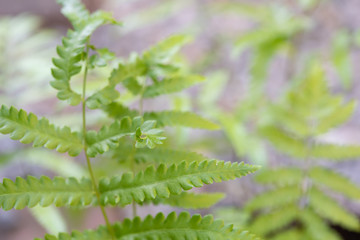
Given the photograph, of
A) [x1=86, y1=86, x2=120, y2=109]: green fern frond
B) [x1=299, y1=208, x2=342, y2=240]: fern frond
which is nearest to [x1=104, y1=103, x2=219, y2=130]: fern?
[x1=86, y1=86, x2=120, y2=109]: green fern frond

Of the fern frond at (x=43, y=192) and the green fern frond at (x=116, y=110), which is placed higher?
the green fern frond at (x=116, y=110)

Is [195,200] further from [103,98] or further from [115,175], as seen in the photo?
[103,98]

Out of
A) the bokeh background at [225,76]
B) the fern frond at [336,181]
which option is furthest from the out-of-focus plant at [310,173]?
the bokeh background at [225,76]

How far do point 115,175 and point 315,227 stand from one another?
930 mm

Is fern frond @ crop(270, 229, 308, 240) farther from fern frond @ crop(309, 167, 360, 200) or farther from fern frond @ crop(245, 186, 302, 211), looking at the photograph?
fern frond @ crop(309, 167, 360, 200)

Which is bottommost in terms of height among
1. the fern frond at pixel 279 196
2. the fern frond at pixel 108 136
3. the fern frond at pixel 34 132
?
the fern frond at pixel 279 196

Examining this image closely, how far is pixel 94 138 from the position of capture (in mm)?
891

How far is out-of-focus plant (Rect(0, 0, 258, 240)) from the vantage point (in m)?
0.79

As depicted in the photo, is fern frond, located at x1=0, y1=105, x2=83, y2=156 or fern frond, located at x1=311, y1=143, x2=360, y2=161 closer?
fern frond, located at x1=0, y1=105, x2=83, y2=156

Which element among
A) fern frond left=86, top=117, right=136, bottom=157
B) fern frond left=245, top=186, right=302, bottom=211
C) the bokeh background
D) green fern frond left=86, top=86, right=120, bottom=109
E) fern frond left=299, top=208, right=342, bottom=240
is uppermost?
the bokeh background

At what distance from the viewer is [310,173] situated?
1.57m

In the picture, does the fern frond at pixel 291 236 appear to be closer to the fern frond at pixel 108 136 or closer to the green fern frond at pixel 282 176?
the green fern frond at pixel 282 176

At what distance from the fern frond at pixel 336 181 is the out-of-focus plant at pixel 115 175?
70 centimetres

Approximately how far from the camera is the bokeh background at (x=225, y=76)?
2027 millimetres
